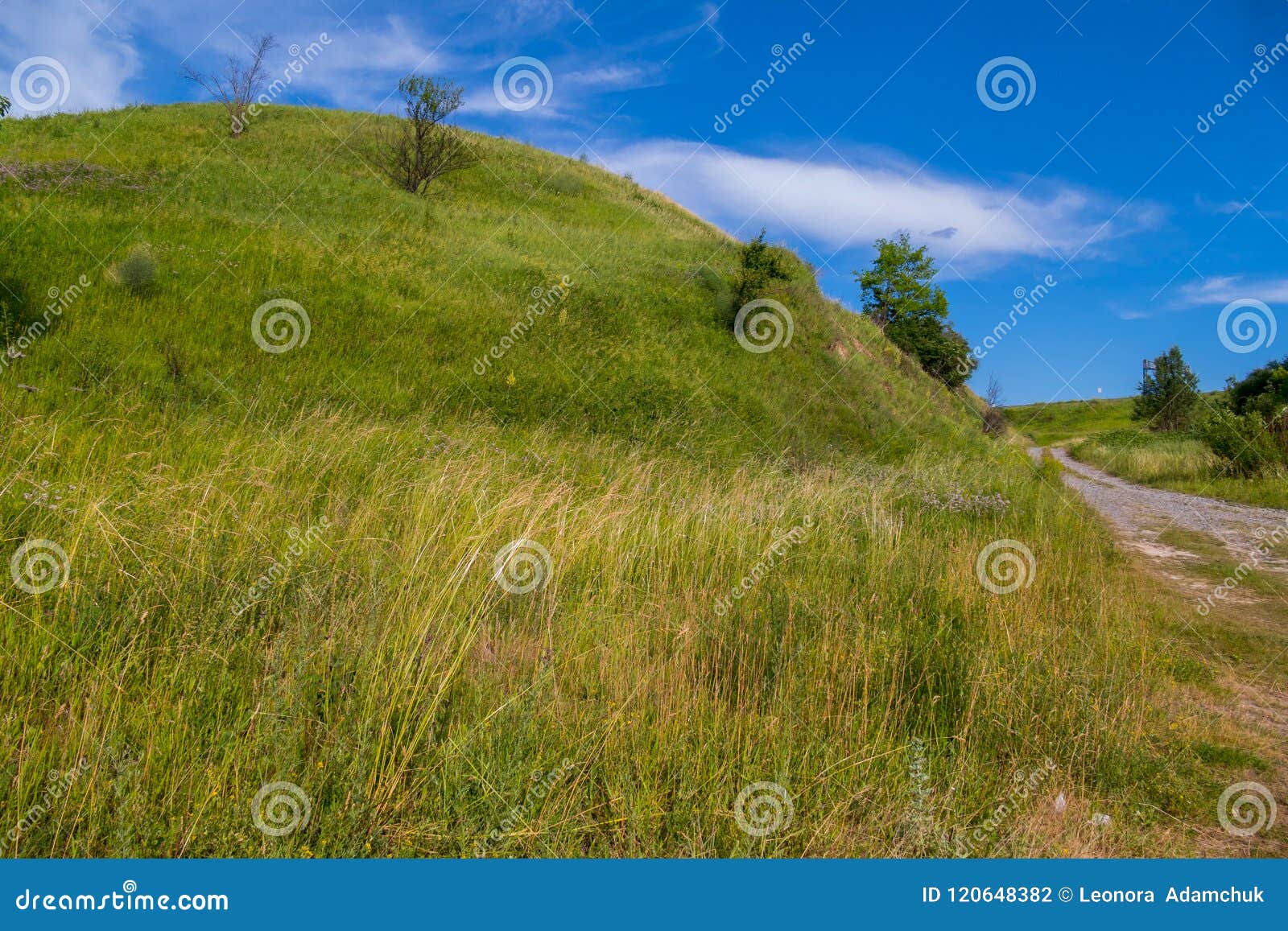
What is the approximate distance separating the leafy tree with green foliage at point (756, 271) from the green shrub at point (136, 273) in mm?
15633

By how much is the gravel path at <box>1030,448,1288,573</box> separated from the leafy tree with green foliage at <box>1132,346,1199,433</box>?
25.2m

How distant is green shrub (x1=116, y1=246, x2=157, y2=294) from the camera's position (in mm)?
12914

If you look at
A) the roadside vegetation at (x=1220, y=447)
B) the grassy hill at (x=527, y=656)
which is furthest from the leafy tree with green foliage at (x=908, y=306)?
the grassy hill at (x=527, y=656)

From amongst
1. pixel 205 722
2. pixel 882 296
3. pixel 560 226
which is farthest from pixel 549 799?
pixel 882 296

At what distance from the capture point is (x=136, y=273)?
42.5 feet

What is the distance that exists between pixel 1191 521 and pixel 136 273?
1952 centimetres

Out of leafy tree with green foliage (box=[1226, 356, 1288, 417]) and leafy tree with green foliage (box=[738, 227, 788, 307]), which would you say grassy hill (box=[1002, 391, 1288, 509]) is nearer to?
leafy tree with green foliage (box=[1226, 356, 1288, 417])

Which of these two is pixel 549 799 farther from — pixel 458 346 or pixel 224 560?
pixel 458 346

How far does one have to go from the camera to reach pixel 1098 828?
301cm

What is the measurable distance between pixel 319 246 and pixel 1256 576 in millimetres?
19255

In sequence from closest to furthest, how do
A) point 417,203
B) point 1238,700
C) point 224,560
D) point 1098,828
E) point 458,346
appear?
1. point 1098,828
2. point 224,560
3. point 1238,700
4. point 458,346
5. point 417,203

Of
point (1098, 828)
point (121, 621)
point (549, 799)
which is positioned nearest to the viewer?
point (549, 799)

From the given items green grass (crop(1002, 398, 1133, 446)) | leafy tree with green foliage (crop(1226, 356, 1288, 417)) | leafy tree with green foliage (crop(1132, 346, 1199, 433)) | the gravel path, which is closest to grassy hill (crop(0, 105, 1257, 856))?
the gravel path

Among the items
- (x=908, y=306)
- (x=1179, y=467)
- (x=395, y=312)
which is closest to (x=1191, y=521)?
(x=1179, y=467)
